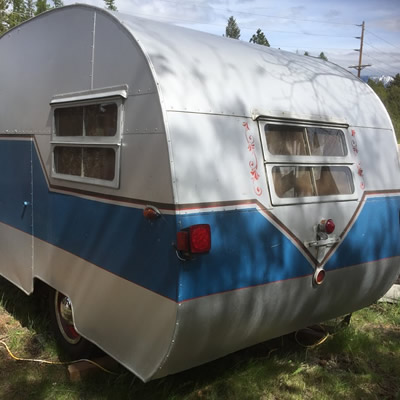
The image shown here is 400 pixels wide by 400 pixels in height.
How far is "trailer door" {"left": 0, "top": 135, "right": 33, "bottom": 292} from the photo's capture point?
13.8 ft

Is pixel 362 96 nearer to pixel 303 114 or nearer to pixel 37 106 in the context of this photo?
pixel 303 114

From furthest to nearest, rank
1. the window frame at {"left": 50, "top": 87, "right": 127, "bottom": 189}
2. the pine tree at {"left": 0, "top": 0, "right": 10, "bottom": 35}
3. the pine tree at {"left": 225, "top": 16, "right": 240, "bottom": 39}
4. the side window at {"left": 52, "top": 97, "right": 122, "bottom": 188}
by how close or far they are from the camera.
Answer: the pine tree at {"left": 225, "top": 16, "right": 240, "bottom": 39}, the pine tree at {"left": 0, "top": 0, "right": 10, "bottom": 35}, the side window at {"left": 52, "top": 97, "right": 122, "bottom": 188}, the window frame at {"left": 50, "top": 87, "right": 127, "bottom": 189}

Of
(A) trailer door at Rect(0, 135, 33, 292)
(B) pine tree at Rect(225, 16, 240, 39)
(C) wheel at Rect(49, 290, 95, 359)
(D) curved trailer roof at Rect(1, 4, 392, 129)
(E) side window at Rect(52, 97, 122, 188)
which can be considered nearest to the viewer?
(D) curved trailer roof at Rect(1, 4, 392, 129)

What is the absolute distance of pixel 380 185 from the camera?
3.76 metres

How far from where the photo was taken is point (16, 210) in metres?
4.44

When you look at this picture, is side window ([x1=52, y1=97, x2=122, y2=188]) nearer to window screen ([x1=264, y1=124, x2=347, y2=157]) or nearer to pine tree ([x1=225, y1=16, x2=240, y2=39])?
window screen ([x1=264, y1=124, x2=347, y2=157])

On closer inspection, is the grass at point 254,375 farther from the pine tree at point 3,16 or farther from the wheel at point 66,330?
the pine tree at point 3,16

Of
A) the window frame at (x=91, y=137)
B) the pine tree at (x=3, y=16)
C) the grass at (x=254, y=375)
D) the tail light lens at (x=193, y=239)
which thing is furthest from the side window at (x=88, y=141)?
Result: the pine tree at (x=3, y=16)

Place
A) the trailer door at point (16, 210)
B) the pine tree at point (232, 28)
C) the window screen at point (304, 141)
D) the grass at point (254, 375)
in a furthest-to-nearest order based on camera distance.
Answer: the pine tree at point (232, 28)
the trailer door at point (16, 210)
the grass at point (254, 375)
the window screen at point (304, 141)

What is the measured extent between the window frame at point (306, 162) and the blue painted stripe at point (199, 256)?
20 cm

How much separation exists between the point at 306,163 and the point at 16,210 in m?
2.75

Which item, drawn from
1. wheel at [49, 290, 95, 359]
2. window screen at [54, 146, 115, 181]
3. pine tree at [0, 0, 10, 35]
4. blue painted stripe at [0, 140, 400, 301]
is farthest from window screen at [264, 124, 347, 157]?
pine tree at [0, 0, 10, 35]

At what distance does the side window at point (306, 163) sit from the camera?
312cm

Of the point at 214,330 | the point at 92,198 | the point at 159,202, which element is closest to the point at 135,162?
the point at 159,202
